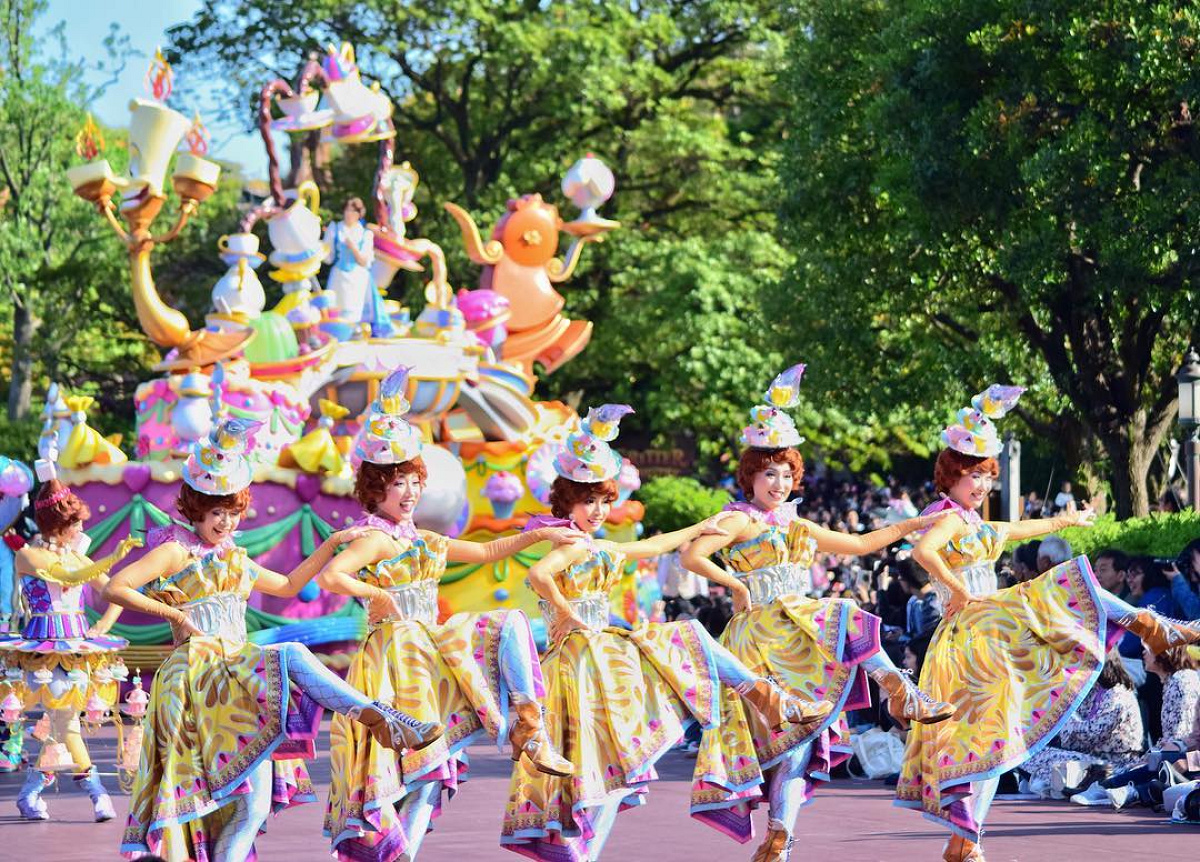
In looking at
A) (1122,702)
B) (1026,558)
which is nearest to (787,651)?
(1122,702)

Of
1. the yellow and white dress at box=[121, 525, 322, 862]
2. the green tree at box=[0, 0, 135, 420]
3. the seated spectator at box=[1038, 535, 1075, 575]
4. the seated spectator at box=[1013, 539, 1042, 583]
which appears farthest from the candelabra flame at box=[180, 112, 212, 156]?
the green tree at box=[0, 0, 135, 420]

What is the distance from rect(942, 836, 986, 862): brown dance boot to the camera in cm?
794

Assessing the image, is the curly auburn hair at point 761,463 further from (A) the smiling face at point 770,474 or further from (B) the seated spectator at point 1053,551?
(B) the seated spectator at point 1053,551

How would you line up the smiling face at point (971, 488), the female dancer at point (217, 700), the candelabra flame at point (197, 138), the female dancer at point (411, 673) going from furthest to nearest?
the candelabra flame at point (197, 138) < the smiling face at point (971, 488) < the female dancer at point (411, 673) < the female dancer at point (217, 700)

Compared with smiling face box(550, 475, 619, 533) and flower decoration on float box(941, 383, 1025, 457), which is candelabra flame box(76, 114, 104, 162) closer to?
smiling face box(550, 475, 619, 533)

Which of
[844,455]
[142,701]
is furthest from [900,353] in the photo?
[142,701]

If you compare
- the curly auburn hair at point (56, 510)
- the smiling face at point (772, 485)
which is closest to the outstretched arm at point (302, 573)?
the smiling face at point (772, 485)

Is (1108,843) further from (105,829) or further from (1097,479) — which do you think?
(1097,479)

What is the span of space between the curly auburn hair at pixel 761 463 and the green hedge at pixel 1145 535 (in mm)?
4624

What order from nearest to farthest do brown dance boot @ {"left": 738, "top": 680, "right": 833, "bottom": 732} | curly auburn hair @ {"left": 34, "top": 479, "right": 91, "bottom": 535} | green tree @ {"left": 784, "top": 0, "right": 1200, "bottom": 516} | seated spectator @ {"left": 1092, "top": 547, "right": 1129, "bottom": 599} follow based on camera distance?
brown dance boot @ {"left": 738, "top": 680, "right": 833, "bottom": 732} < curly auburn hair @ {"left": 34, "top": 479, "right": 91, "bottom": 535} < seated spectator @ {"left": 1092, "top": 547, "right": 1129, "bottom": 599} < green tree @ {"left": 784, "top": 0, "right": 1200, "bottom": 516}

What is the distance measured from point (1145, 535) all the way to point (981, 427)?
5.47 m

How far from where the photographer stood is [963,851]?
7.96 metres

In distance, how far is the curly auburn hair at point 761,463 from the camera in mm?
8500

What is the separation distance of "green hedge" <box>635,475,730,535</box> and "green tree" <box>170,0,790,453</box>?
7.93 ft
